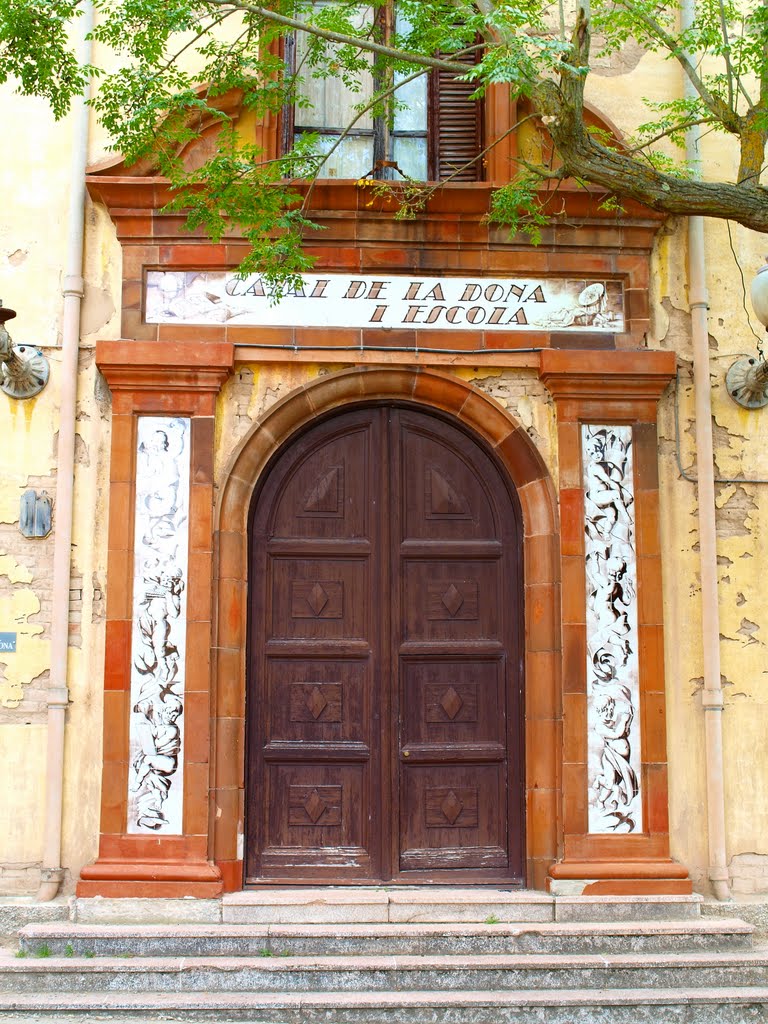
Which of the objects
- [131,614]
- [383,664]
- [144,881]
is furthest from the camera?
A: [383,664]

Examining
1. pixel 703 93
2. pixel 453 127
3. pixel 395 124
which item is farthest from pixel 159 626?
pixel 703 93

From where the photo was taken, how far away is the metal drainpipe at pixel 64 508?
6.88 m

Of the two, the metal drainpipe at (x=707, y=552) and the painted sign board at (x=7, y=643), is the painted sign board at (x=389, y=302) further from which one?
the painted sign board at (x=7, y=643)

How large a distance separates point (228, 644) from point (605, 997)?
294 cm

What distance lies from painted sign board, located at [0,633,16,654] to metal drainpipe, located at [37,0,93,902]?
26 centimetres

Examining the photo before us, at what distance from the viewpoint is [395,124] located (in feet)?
26.5

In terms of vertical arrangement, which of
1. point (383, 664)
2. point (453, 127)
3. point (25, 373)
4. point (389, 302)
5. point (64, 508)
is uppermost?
point (453, 127)

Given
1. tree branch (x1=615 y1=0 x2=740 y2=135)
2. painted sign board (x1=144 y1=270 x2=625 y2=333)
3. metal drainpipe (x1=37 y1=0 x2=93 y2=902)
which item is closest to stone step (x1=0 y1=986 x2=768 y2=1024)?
metal drainpipe (x1=37 y1=0 x2=93 y2=902)

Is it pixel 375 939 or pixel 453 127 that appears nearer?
pixel 375 939

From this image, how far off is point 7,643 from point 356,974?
2880 millimetres

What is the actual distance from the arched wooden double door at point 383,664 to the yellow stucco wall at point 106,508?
58cm

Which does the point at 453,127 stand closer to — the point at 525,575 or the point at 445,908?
the point at 525,575

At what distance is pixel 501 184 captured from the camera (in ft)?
24.3

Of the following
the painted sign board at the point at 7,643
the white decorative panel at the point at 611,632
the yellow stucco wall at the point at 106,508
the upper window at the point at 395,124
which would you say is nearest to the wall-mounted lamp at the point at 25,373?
the yellow stucco wall at the point at 106,508
